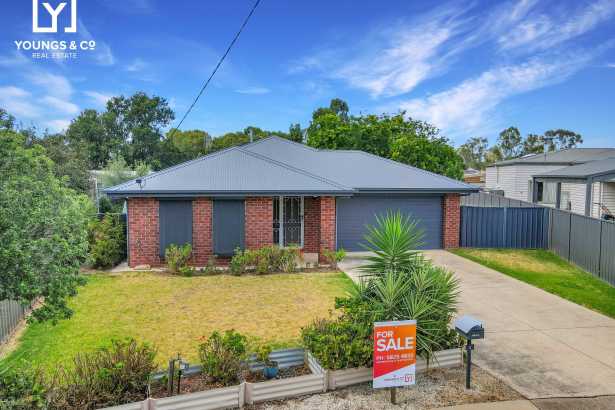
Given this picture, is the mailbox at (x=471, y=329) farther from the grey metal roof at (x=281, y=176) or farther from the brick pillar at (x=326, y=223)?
the brick pillar at (x=326, y=223)

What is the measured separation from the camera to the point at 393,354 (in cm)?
470

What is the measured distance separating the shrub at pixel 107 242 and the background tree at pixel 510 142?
2786 inches

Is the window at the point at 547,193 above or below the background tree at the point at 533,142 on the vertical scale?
below

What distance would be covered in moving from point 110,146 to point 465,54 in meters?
37.4

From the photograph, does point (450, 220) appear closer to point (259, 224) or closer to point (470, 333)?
point (259, 224)

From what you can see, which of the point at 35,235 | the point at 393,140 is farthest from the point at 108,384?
the point at 393,140

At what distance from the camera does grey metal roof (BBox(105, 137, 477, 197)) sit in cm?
1227

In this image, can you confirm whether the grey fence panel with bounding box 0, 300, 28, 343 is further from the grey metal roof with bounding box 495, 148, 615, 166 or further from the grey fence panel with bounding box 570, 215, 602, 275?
the grey metal roof with bounding box 495, 148, 615, 166

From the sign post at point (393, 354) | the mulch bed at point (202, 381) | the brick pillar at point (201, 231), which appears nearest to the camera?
the sign post at point (393, 354)

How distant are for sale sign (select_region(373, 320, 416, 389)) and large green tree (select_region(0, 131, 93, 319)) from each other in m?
3.44

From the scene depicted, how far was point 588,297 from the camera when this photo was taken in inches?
371

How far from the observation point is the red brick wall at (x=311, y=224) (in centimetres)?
1409

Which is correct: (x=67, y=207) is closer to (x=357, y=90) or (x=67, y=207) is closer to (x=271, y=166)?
(x=271, y=166)

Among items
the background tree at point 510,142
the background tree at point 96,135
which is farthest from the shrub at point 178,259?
the background tree at point 510,142
